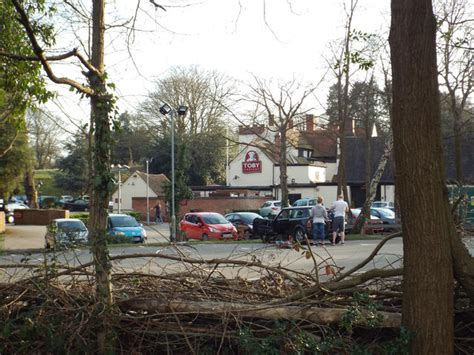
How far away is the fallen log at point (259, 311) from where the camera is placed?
580cm

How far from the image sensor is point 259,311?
19.7ft

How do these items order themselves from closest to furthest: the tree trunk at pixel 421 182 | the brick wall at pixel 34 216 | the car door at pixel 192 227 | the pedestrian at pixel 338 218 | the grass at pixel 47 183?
the tree trunk at pixel 421 182, the pedestrian at pixel 338 218, the car door at pixel 192 227, the brick wall at pixel 34 216, the grass at pixel 47 183

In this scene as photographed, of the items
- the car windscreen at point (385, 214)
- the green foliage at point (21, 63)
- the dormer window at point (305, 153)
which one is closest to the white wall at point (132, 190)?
the dormer window at point (305, 153)

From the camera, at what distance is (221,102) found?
3828cm

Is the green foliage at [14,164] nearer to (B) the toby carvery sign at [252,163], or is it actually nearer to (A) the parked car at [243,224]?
(A) the parked car at [243,224]

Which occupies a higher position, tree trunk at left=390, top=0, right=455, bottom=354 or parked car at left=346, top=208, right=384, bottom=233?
tree trunk at left=390, top=0, right=455, bottom=354

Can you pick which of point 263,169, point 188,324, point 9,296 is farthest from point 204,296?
point 263,169

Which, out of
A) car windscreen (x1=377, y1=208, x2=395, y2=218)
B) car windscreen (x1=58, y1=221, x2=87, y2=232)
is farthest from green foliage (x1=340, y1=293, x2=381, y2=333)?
car windscreen (x1=377, y1=208, x2=395, y2=218)

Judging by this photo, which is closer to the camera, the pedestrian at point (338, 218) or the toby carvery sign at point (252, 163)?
the pedestrian at point (338, 218)

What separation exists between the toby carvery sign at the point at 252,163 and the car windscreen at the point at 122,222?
120ft

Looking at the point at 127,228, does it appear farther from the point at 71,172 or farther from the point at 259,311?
the point at 71,172

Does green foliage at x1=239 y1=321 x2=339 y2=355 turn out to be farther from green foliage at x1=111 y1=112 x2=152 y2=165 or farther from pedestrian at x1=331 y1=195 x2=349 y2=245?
green foliage at x1=111 y1=112 x2=152 y2=165

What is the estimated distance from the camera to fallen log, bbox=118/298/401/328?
19.0 ft

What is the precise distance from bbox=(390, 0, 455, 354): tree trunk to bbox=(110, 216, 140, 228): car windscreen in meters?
24.7
